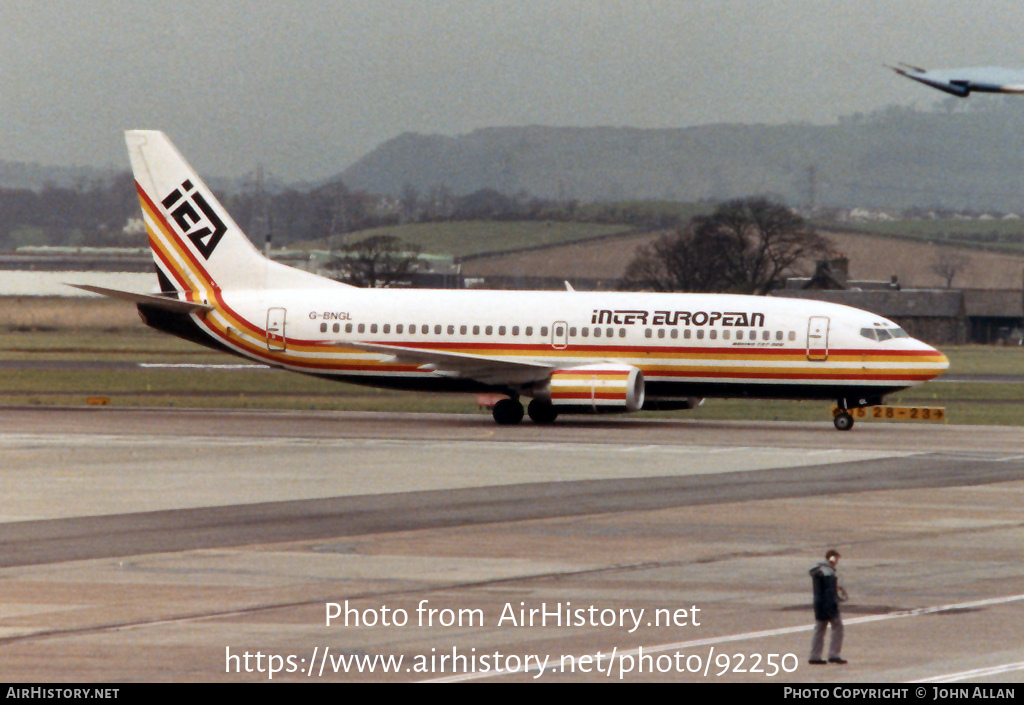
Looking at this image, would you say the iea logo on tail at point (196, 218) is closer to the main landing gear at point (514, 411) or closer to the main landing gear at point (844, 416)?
the main landing gear at point (514, 411)

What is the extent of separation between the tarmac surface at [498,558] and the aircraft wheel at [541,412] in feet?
25.0

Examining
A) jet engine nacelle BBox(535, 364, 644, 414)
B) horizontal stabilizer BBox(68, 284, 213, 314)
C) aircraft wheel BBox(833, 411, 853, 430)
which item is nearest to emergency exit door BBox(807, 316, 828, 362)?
aircraft wheel BBox(833, 411, 853, 430)

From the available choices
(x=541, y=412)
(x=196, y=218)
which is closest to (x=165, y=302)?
(x=196, y=218)

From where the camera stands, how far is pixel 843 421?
48.3 meters

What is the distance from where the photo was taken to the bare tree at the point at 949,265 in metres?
172

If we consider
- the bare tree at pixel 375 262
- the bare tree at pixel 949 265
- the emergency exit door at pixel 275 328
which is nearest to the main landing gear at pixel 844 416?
the emergency exit door at pixel 275 328

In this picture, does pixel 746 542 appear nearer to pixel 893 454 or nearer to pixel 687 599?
pixel 687 599

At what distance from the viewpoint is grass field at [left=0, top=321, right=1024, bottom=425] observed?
185 ft

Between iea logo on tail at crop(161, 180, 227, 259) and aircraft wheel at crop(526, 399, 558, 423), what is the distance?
13.3 metres

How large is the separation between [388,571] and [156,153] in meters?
37.1

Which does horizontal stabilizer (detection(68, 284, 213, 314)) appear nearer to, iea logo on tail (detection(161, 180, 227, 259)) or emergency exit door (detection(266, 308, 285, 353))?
iea logo on tail (detection(161, 180, 227, 259))

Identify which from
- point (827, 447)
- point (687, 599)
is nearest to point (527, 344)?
point (827, 447)
